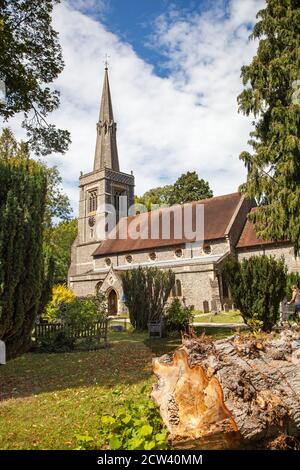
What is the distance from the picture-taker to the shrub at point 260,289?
1218 centimetres

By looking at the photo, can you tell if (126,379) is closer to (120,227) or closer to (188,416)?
(188,416)

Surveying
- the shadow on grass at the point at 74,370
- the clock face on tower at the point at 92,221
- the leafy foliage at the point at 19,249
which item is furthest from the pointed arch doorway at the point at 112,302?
the leafy foliage at the point at 19,249

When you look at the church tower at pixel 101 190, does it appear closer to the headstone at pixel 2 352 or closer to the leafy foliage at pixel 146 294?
the leafy foliage at pixel 146 294

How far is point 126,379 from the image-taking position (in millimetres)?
7168

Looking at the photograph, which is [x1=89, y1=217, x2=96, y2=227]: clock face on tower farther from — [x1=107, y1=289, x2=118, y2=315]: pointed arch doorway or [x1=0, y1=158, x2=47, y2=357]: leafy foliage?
[x1=0, y1=158, x2=47, y2=357]: leafy foliage

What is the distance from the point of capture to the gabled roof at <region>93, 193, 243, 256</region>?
28.1 m

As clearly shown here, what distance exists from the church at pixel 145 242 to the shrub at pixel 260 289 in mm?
11060

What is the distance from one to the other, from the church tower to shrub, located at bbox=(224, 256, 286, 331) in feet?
96.7

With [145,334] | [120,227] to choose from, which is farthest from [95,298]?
[120,227]

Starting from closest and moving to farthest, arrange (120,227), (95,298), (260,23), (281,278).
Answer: (281,278) → (95,298) → (260,23) → (120,227)

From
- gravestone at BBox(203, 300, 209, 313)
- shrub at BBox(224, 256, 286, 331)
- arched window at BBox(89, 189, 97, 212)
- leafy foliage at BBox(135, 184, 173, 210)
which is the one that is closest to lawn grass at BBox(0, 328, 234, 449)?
shrub at BBox(224, 256, 286, 331)

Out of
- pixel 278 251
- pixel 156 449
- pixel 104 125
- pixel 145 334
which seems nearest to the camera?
pixel 156 449
